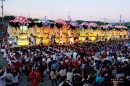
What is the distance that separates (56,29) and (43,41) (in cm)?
287

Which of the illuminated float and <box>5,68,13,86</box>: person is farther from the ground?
the illuminated float

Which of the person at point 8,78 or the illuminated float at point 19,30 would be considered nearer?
the person at point 8,78

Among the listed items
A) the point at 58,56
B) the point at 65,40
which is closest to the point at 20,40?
the point at 65,40

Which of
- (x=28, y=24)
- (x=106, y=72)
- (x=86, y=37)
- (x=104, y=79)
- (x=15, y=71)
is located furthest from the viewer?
(x=86, y=37)

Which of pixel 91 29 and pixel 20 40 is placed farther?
pixel 91 29

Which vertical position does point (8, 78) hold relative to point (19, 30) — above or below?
below

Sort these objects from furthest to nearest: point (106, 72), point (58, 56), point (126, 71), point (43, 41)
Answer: point (43, 41), point (58, 56), point (126, 71), point (106, 72)

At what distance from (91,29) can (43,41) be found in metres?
17.5

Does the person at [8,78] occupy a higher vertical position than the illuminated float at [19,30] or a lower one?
lower

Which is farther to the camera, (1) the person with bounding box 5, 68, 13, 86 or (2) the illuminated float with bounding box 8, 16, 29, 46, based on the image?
(2) the illuminated float with bounding box 8, 16, 29, 46

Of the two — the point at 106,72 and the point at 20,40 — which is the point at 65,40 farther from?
the point at 106,72

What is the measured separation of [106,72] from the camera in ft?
47.5

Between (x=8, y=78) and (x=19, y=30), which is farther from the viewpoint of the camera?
(x=19, y=30)

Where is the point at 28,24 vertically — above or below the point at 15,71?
above
